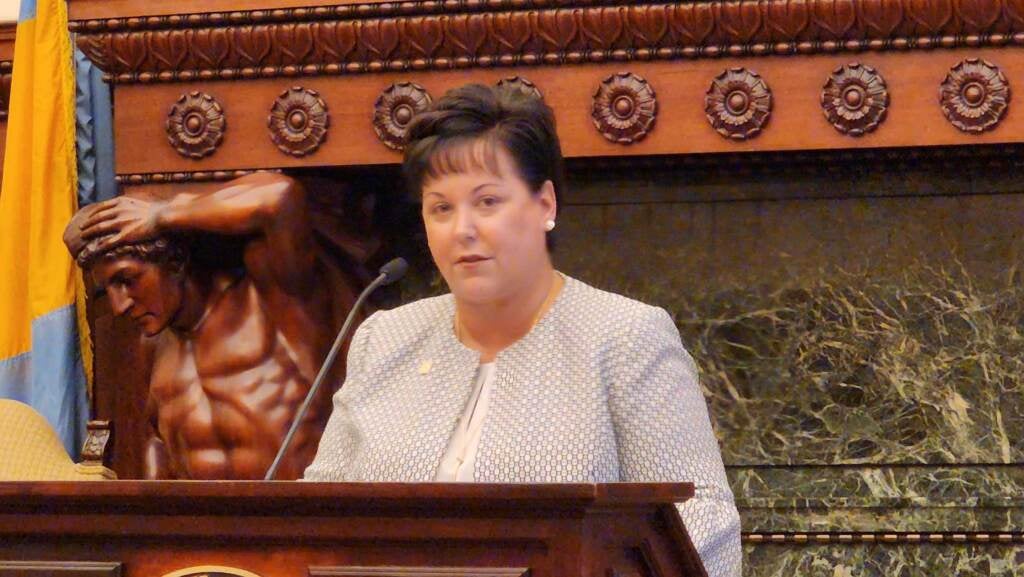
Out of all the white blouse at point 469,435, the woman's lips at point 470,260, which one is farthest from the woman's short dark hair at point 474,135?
the white blouse at point 469,435

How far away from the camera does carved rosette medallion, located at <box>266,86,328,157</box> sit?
3227 millimetres

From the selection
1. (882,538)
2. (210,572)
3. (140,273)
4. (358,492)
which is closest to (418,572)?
(358,492)

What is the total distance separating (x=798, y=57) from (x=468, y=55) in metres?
0.64

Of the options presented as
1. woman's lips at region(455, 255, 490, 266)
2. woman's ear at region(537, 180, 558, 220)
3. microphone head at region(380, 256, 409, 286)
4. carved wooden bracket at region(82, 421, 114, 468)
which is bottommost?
carved wooden bracket at region(82, 421, 114, 468)

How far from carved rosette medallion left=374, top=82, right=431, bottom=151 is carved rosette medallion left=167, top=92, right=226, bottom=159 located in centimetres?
33

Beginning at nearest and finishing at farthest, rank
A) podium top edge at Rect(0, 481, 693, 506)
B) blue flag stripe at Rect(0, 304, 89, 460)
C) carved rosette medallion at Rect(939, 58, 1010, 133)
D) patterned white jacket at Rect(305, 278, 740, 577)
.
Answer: podium top edge at Rect(0, 481, 693, 506), patterned white jacket at Rect(305, 278, 740, 577), carved rosette medallion at Rect(939, 58, 1010, 133), blue flag stripe at Rect(0, 304, 89, 460)

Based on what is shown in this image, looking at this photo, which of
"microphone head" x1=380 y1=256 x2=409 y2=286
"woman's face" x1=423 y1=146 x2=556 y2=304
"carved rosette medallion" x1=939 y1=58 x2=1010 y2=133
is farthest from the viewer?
"carved rosette medallion" x1=939 y1=58 x2=1010 y2=133

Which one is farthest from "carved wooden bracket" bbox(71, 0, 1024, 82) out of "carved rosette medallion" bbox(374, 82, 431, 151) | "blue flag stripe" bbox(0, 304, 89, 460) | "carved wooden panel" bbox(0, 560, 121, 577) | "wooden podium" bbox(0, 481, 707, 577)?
"carved wooden panel" bbox(0, 560, 121, 577)

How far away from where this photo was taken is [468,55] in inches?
124

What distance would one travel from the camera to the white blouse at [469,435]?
2166 mm

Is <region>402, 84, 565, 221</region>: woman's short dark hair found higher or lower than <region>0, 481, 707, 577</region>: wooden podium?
higher

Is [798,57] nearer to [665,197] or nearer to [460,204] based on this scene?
[665,197]

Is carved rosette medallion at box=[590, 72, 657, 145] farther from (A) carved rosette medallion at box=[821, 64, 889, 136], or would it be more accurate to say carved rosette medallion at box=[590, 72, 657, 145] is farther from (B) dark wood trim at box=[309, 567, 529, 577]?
(B) dark wood trim at box=[309, 567, 529, 577]

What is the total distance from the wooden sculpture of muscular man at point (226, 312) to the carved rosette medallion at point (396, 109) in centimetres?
21
